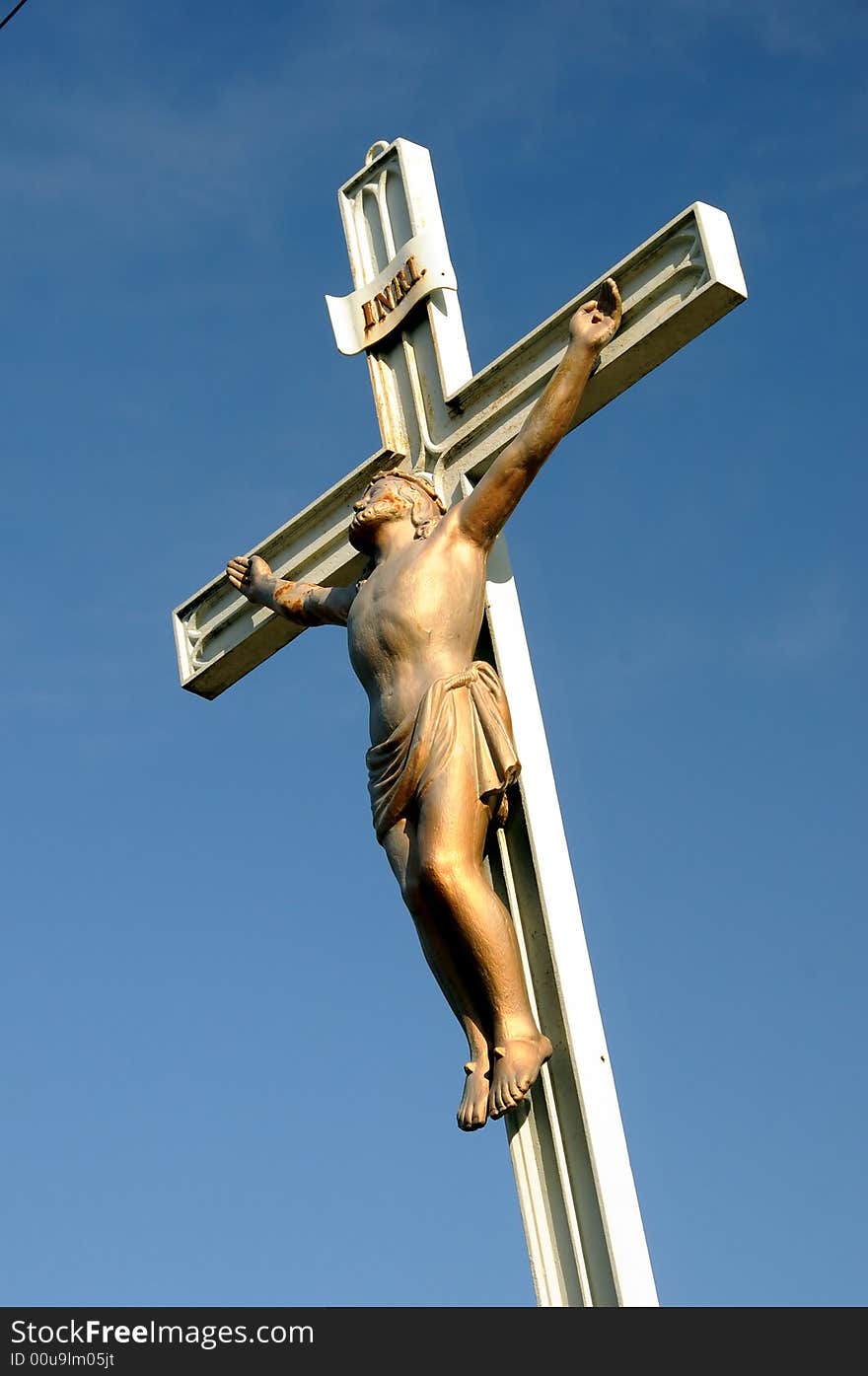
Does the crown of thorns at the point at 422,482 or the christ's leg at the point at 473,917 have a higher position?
the crown of thorns at the point at 422,482

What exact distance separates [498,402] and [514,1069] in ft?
6.45

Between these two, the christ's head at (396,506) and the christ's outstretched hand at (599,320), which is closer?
the christ's outstretched hand at (599,320)

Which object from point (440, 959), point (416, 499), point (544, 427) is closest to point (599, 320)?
point (544, 427)

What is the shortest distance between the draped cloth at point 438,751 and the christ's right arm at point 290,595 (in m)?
0.62

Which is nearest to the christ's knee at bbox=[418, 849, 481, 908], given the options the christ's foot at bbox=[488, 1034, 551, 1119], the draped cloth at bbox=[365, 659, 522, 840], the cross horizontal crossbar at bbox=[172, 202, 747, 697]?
the draped cloth at bbox=[365, 659, 522, 840]

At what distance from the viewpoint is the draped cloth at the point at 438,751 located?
19.5 ft

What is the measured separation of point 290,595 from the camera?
6875 mm

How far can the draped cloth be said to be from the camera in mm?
5930

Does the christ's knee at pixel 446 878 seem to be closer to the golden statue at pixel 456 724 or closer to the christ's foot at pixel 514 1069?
the golden statue at pixel 456 724

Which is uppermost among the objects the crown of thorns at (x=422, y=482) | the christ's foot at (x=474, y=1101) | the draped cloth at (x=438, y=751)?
the crown of thorns at (x=422, y=482)

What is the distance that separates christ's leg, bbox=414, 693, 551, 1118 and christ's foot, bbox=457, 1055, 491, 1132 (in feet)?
0.07

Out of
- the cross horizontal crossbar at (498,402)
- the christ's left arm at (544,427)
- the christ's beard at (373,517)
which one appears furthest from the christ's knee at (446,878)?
the cross horizontal crossbar at (498,402)

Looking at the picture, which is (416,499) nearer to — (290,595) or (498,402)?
(498,402)
